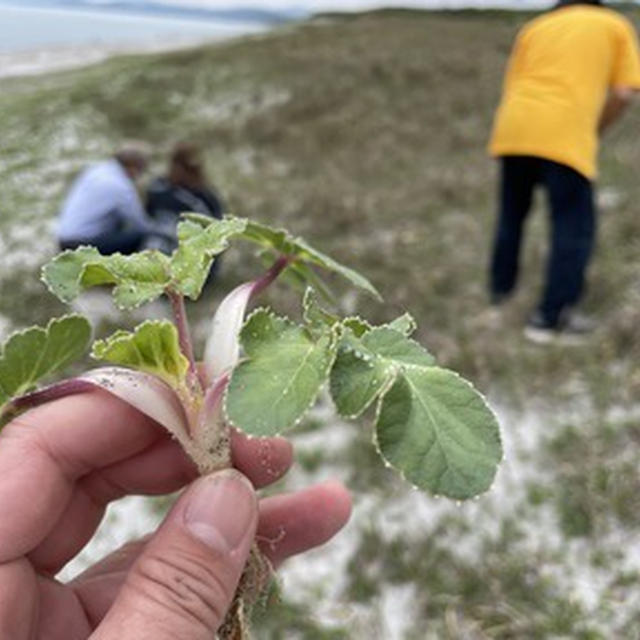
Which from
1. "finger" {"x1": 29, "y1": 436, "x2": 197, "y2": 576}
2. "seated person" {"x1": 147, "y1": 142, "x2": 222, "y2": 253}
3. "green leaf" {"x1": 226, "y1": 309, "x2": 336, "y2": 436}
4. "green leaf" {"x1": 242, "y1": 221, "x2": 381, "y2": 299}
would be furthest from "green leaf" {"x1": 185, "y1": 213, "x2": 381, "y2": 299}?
"seated person" {"x1": 147, "y1": 142, "x2": 222, "y2": 253}

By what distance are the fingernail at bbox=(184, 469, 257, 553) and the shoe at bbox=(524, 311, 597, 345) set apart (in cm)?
286

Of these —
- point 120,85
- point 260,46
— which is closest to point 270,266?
point 120,85

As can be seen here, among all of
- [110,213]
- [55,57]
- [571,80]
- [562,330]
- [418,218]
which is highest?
[571,80]

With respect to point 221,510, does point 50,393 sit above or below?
above

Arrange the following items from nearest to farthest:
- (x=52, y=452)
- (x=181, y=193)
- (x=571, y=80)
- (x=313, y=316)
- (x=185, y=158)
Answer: (x=313, y=316)
(x=52, y=452)
(x=571, y=80)
(x=185, y=158)
(x=181, y=193)

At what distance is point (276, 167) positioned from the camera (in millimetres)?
8328

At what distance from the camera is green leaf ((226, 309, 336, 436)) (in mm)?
934

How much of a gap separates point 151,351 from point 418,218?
527cm

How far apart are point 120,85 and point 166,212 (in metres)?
8.79

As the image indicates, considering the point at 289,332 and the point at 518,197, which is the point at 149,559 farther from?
the point at 518,197

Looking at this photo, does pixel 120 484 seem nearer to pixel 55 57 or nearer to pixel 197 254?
pixel 197 254

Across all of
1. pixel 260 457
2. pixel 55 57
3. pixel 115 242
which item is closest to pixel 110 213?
pixel 115 242

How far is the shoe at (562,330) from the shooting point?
386 centimetres

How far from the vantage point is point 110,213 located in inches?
190
